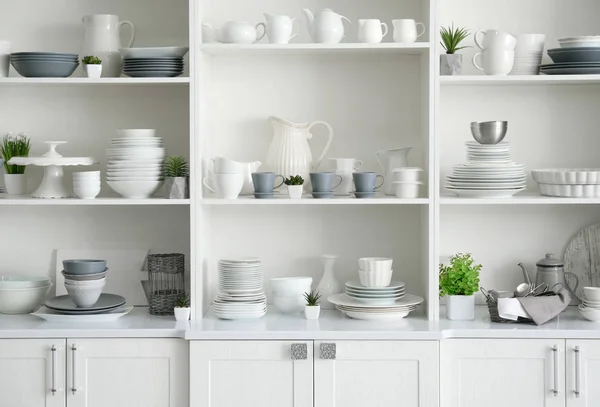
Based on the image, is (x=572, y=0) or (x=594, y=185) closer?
(x=594, y=185)

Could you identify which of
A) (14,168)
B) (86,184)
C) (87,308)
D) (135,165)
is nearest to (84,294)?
(87,308)

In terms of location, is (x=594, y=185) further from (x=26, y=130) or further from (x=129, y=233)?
(x=26, y=130)

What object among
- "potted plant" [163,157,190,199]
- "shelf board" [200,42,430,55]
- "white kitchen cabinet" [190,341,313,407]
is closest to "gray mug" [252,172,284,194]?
"potted plant" [163,157,190,199]

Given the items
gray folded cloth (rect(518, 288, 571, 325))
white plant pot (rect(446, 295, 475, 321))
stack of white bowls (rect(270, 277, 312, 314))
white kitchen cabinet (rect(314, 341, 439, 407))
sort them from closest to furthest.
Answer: white kitchen cabinet (rect(314, 341, 439, 407)) < gray folded cloth (rect(518, 288, 571, 325)) < white plant pot (rect(446, 295, 475, 321)) < stack of white bowls (rect(270, 277, 312, 314))

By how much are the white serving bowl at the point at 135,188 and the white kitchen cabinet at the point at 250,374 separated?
2.09 feet

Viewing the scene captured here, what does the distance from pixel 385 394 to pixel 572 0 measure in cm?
179

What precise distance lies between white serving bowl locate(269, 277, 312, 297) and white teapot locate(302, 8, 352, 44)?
0.93 meters

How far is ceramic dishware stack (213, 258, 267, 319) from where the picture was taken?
3.19m

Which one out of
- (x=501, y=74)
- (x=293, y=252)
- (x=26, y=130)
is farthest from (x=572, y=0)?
(x=26, y=130)

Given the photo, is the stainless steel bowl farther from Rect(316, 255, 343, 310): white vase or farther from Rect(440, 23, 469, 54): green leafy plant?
Rect(316, 255, 343, 310): white vase

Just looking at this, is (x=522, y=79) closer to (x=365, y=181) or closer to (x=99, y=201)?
(x=365, y=181)

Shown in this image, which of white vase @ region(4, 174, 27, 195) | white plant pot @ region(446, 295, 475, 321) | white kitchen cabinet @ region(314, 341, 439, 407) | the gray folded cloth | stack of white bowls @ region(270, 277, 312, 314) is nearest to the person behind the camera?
white kitchen cabinet @ region(314, 341, 439, 407)

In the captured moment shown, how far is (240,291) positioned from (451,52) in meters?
1.23

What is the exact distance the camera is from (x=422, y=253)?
3438 millimetres
